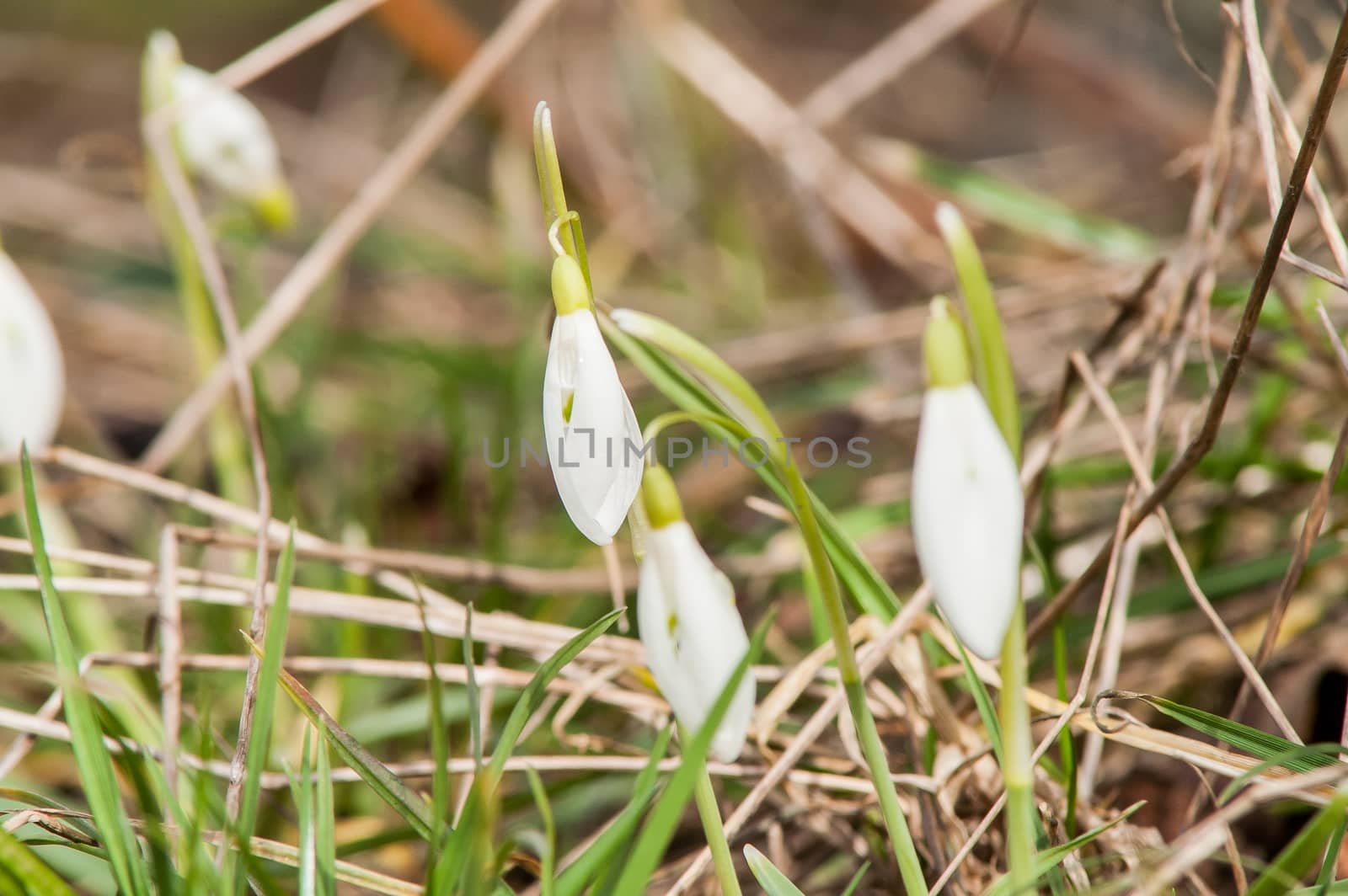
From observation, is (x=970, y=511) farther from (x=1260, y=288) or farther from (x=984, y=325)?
(x=1260, y=288)

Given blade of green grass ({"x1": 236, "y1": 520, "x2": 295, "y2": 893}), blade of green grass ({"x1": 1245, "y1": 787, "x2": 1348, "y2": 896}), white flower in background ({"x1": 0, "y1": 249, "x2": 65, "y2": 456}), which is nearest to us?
blade of green grass ({"x1": 1245, "y1": 787, "x2": 1348, "y2": 896})

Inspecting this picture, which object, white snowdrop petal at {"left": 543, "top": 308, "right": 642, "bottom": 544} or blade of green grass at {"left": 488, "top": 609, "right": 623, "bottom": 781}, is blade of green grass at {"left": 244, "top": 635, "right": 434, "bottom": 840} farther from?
white snowdrop petal at {"left": 543, "top": 308, "right": 642, "bottom": 544}

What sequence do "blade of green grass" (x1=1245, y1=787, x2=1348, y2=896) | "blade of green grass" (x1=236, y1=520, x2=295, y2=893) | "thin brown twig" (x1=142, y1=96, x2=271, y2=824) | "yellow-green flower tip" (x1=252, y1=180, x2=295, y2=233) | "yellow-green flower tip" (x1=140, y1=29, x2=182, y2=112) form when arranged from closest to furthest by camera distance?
"blade of green grass" (x1=1245, y1=787, x2=1348, y2=896) → "blade of green grass" (x1=236, y1=520, x2=295, y2=893) → "thin brown twig" (x1=142, y1=96, x2=271, y2=824) → "yellow-green flower tip" (x1=140, y1=29, x2=182, y2=112) → "yellow-green flower tip" (x1=252, y1=180, x2=295, y2=233)

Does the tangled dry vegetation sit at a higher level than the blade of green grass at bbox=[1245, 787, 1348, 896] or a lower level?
higher

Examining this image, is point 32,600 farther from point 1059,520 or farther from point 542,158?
point 1059,520

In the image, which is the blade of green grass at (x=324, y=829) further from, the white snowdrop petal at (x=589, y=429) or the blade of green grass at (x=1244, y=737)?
the blade of green grass at (x=1244, y=737)

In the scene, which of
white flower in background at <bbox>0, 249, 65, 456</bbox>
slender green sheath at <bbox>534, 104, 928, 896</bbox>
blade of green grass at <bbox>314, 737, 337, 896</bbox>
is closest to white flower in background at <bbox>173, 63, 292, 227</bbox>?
white flower in background at <bbox>0, 249, 65, 456</bbox>

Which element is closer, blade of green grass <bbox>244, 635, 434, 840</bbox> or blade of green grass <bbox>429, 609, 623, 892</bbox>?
blade of green grass <bbox>429, 609, 623, 892</bbox>
